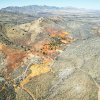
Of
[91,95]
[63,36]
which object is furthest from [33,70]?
[63,36]

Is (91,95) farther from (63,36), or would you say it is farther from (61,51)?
(63,36)

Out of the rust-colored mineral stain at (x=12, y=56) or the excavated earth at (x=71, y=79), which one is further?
the rust-colored mineral stain at (x=12, y=56)

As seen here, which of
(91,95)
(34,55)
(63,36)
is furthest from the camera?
(63,36)

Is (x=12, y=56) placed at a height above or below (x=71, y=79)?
above

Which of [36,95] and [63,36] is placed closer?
[36,95]

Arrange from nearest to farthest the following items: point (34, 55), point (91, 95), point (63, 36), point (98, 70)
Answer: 1. point (91, 95)
2. point (98, 70)
3. point (34, 55)
4. point (63, 36)

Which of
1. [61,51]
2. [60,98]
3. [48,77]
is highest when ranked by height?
[61,51]

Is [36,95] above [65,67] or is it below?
below

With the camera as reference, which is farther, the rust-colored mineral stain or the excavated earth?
the rust-colored mineral stain

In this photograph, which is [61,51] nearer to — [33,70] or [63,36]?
[33,70]

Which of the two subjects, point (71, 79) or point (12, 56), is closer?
point (71, 79)
